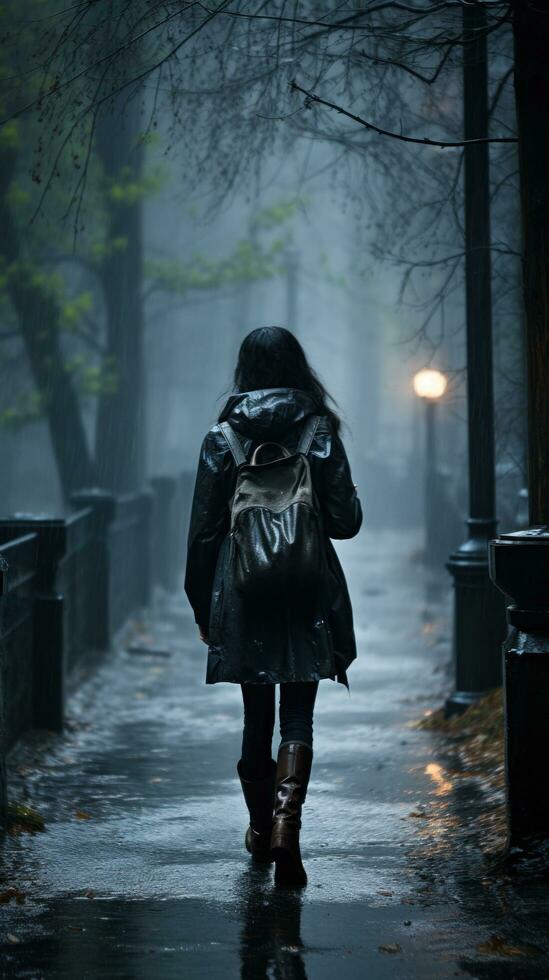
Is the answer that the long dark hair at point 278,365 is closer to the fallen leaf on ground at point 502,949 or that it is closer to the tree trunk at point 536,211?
the tree trunk at point 536,211

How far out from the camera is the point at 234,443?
5.15 m

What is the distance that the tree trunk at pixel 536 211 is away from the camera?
5383 millimetres

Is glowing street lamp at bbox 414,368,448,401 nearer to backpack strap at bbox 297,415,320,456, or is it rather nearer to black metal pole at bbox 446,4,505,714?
black metal pole at bbox 446,4,505,714

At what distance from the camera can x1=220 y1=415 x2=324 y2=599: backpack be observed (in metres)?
4.83

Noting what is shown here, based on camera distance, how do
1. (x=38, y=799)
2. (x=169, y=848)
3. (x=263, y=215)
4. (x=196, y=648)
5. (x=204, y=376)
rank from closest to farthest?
1. (x=169, y=848)
2. (x=38, y=799)
3. (x=196, y=648)
4. (x=263, y=215)
5. (x=204, y=376)

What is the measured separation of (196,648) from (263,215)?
11072 mm

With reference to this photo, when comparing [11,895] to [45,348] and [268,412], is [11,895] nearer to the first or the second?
[268,412]

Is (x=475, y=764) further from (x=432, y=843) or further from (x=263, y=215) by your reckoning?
(x=263, y=215)

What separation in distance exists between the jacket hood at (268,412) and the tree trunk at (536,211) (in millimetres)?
924

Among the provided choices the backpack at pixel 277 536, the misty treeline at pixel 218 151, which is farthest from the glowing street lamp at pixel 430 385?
the backpack at pixel 277 536

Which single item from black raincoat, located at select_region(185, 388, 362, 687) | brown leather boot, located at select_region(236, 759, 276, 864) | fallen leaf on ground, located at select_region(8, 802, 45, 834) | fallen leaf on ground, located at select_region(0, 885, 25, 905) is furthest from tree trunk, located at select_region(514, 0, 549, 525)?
fallen leaf on ground, located at select_region(8, 802, 45, 834)

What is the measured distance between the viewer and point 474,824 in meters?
5.92

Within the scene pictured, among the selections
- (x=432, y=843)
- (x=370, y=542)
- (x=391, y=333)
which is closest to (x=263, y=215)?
(x=370, y=542)

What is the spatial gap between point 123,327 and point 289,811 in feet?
46.6
